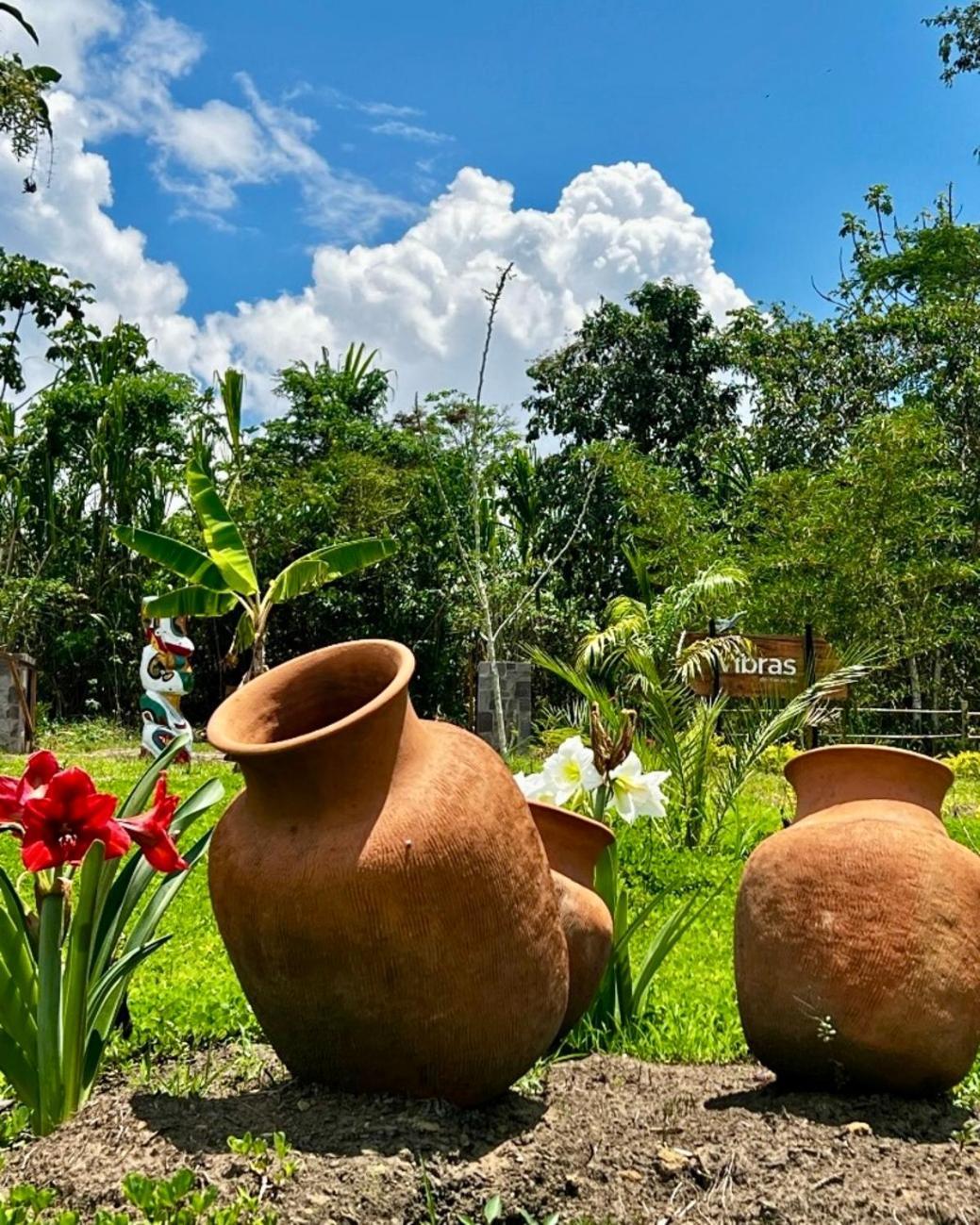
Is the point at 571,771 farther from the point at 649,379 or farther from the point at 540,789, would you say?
the point at 649,379

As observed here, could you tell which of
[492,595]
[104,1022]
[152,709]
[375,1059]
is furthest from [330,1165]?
[492,595]

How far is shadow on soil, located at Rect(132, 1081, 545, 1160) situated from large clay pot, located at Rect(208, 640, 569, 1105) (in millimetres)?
46

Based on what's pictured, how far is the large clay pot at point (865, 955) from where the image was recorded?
260cm

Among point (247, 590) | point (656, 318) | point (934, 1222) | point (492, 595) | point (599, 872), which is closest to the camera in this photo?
point (934, 1222)

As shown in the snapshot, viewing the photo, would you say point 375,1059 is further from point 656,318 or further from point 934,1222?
point 656,318

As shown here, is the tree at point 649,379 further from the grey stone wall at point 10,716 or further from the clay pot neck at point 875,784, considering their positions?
the clay pot neck at point 875,784

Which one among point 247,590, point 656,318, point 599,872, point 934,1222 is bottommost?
point 934,1222

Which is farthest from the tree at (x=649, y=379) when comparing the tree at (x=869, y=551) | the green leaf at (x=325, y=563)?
the green leaf at (x=325, y=563)

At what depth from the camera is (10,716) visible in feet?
45.4

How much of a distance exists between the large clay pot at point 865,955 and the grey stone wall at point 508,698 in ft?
37.3

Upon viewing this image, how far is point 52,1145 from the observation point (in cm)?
234

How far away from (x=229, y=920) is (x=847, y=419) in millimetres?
17253

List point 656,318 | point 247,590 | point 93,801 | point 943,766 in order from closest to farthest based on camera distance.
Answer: point 93,801, point 943,766, point 247,590, point 656,318

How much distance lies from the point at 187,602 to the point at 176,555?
0.59m
